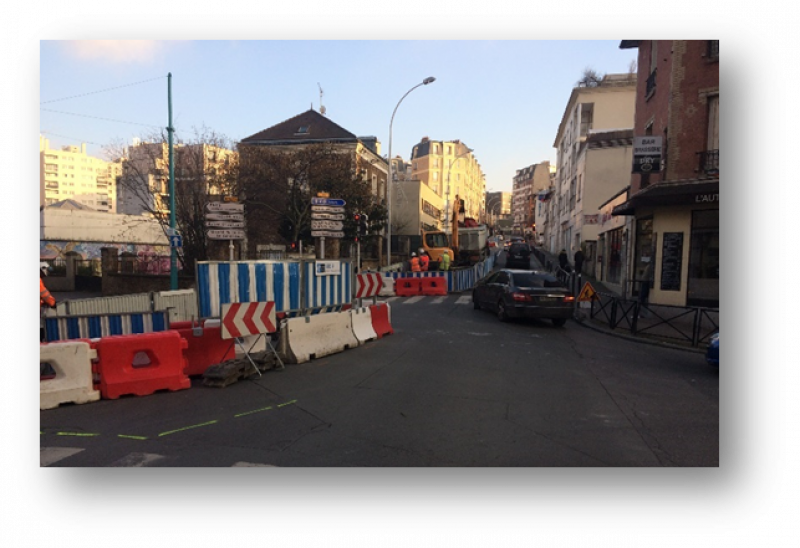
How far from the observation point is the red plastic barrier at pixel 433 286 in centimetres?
2114

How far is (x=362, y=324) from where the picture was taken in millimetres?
10320

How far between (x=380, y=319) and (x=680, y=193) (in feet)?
34.9

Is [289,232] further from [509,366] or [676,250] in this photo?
[509,366]

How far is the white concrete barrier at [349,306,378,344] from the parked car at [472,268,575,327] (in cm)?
400

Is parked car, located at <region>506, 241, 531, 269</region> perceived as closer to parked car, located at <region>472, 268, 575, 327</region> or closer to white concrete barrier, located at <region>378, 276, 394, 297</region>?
white concrete barrier, located at <region>378, 276, 394, 297</region>

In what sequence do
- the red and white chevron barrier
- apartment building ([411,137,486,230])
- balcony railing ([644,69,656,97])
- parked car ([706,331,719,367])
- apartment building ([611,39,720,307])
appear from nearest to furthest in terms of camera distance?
1. parked car ([706,331,719,367])
2. the red and white chevron barrier
3. apartment building ([611,39,720,307])
4. balcony railing ([644,69,656,97])
5. apartment building ([411,137,486,230])

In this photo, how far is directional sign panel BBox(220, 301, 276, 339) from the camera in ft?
23.9

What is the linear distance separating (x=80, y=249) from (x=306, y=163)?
77.0 feet

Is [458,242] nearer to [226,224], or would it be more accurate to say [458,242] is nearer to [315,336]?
[226,224]

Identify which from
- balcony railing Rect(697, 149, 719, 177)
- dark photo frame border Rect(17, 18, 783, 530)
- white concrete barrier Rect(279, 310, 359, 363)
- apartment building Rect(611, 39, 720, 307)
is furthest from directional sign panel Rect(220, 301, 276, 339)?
balcony railing Rect(697, 149, 719, 177)

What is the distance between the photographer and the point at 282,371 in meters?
7.75

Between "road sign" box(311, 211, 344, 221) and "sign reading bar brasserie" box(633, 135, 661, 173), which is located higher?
"sign reading bar brasserie" box(633, 135, 661, 173)

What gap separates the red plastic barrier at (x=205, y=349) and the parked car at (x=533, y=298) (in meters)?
7.32

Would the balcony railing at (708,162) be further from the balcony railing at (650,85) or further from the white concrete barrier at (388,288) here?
the white concrete barrier at (388,288)
